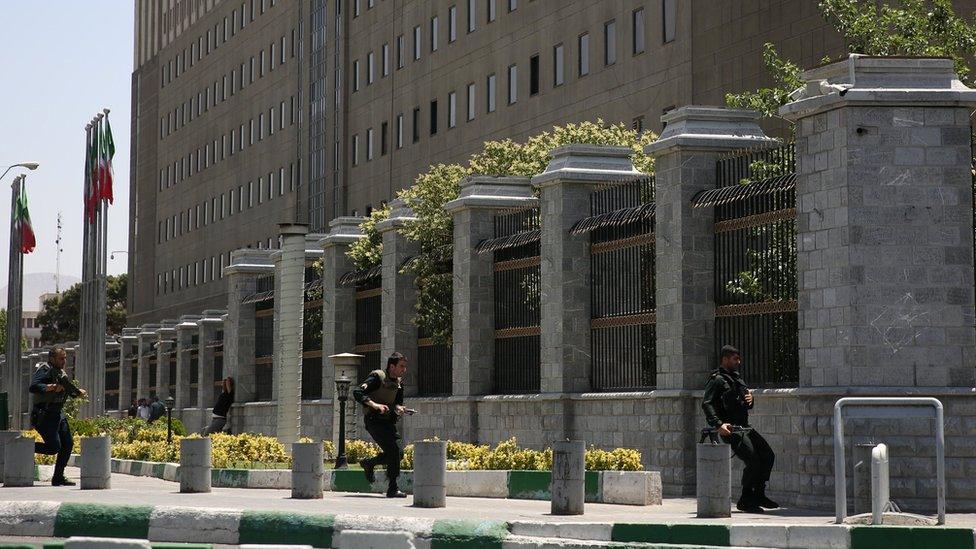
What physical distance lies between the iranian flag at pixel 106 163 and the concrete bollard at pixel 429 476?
1444 inches

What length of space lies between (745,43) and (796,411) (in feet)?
85.3

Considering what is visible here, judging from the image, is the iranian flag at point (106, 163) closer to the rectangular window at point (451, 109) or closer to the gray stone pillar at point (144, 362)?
the gray stone pillar at point (144, 362)

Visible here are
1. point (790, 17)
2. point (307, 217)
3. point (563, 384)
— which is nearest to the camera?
point (563, 384)

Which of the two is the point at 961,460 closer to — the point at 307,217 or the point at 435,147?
the point at 435,147

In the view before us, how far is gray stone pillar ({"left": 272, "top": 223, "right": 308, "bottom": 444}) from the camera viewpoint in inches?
1062

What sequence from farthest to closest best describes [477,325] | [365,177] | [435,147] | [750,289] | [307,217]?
[307,217] < [365,177] < [435,147] < [477,325] < [750,289]

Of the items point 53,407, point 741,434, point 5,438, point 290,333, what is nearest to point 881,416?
point 741,434

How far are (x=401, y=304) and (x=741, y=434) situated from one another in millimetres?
14044

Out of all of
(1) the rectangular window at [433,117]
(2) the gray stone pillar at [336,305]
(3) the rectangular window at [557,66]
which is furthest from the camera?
(1) the rectangular window at [433,117]

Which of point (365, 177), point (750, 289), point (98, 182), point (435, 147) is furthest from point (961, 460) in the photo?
point (365, 177)

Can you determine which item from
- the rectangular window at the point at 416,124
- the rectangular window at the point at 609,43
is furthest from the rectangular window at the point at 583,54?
the rectangular window at the point at 416,124

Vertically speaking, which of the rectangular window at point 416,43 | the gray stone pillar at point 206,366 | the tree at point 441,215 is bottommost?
the gray stone pillar at point 206,366

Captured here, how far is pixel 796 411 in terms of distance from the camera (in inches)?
717

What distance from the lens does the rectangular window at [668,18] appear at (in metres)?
46.3
